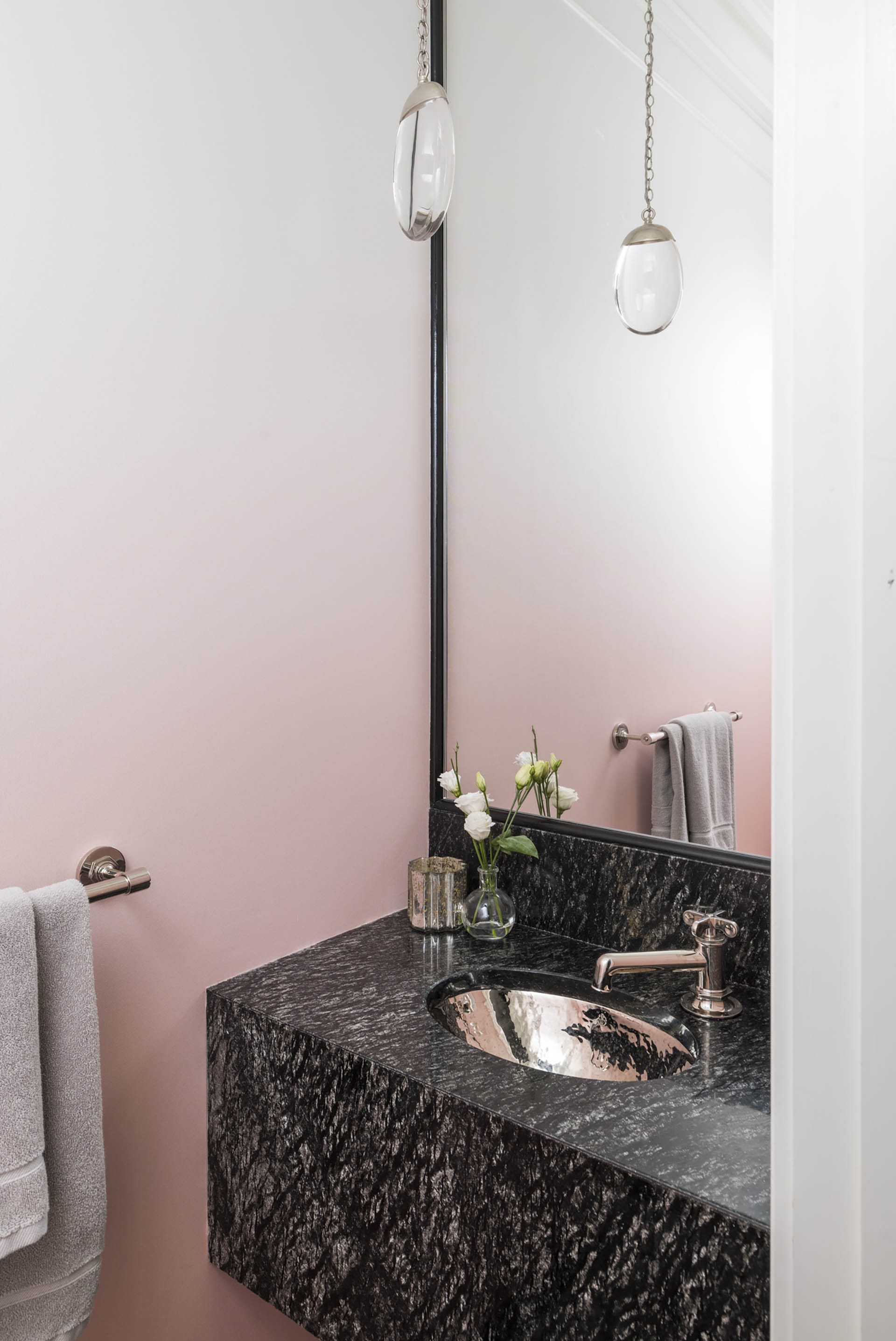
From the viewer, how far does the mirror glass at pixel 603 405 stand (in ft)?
3.78

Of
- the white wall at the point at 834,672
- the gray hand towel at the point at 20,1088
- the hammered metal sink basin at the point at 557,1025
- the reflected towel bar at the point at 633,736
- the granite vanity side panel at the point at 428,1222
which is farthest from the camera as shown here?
the reflected towel bar at the point at 633,736

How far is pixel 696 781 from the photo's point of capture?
122 cm

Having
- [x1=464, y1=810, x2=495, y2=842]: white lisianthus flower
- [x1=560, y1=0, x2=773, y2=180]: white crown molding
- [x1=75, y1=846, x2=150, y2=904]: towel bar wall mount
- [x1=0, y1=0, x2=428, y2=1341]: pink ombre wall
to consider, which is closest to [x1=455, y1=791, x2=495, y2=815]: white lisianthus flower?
[x1=464, y1=810, x2=495, y2=842]: white lisianthus flower

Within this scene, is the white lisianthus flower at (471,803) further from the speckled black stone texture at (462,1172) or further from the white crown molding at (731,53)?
the white crown molding at (731,53)

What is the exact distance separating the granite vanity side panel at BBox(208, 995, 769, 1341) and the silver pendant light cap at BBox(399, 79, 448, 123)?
100 centimetres

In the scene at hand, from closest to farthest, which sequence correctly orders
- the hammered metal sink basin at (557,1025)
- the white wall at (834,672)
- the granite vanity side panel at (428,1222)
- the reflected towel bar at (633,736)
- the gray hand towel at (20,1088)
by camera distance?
the white wall at (834,672), the granite vanity side panel at (428,1222), the gray hand towel at (20,1088), the hammered metal sink basin at (557,1025), the reflected towel bar at (633,736)

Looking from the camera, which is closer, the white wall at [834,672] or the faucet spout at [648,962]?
the white wall at [834,672]

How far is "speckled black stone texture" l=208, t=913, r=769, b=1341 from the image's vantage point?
0.77 m

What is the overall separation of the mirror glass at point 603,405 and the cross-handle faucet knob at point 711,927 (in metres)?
0.11

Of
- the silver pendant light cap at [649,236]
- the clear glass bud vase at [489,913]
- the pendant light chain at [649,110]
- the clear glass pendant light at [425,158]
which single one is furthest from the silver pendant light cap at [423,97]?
the clear glass bud vase at [489,913]

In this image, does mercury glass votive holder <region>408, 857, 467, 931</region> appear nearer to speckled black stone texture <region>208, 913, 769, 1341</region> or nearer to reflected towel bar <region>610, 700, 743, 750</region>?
speckled black stone texture <region>208, 913, 769, 1341</region>

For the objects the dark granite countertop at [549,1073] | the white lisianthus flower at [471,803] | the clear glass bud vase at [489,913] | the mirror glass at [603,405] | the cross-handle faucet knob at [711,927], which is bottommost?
the dark granite countertop at [549,1073]

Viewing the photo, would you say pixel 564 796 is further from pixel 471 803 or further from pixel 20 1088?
pixel 20 1088

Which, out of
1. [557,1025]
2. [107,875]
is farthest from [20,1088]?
[557,1025]
